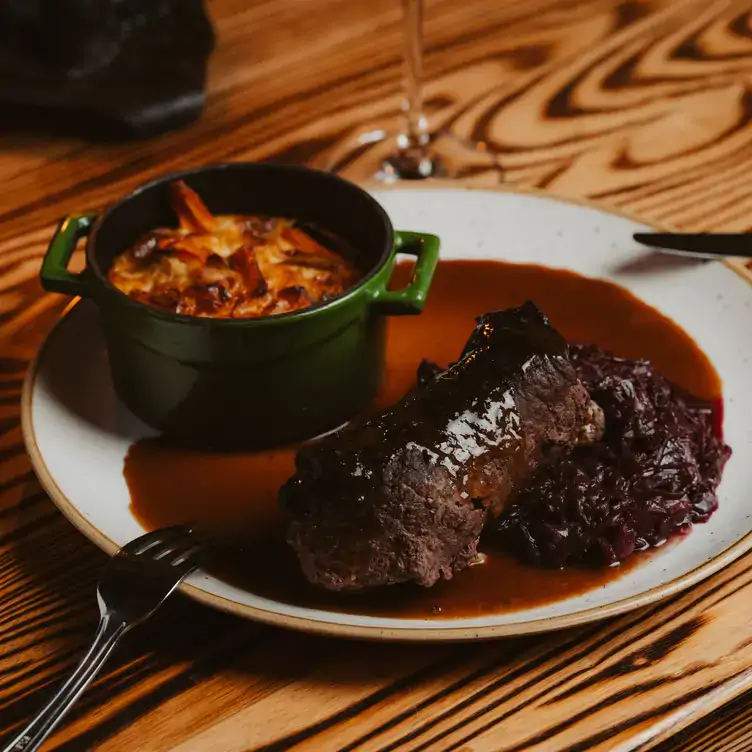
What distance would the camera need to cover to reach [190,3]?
3.04m

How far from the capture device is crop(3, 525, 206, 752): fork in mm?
1277

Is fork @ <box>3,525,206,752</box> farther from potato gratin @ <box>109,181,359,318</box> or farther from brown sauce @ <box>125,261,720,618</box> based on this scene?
potato gratin @ <box>109,181,359,318</box>

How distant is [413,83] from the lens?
267cm

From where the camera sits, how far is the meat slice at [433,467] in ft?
4.50

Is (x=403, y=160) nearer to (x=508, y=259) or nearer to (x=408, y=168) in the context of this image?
(x=408, y=168)

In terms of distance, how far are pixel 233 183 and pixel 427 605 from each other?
94 cm

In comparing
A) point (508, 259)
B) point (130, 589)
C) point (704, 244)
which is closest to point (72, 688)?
point (130, 589)

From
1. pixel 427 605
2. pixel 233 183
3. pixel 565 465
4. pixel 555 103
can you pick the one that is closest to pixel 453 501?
pixel 427 605

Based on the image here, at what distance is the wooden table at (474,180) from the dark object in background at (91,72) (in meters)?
0.07

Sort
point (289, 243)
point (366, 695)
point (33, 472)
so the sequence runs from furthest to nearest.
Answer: point (289, 243) < point (33, 472) < point (366, 695)

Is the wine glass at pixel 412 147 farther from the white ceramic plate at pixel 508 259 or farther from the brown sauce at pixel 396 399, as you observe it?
the brown sauce at pixel 396 399

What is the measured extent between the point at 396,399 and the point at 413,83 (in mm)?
1103

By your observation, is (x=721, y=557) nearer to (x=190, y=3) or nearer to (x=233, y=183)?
(x=233, y=183)

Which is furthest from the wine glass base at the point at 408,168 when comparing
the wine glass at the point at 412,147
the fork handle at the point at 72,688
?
the fork handle at the point at 72,688
